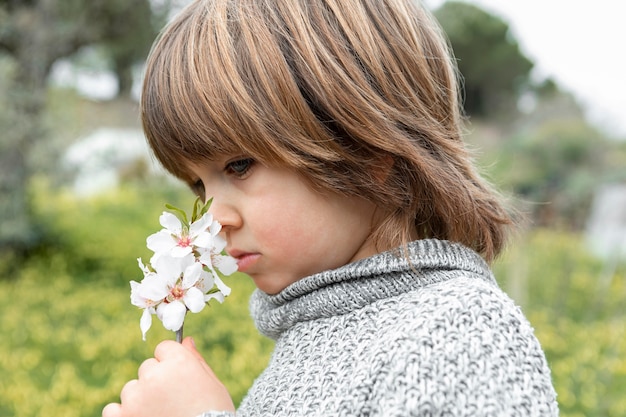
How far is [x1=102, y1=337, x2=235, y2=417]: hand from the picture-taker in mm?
1110

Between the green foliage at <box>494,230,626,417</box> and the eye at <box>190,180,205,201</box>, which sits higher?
the eye at <box>190,180,205,201</box>

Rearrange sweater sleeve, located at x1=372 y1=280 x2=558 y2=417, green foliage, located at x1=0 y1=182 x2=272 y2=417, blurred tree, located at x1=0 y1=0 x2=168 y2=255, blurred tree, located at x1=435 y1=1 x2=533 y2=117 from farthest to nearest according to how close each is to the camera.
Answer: blurred tree, located at x1=435 y1=1 x2=533 y2=117 → blurred tree, located at x1=0 y1=0 x2=168 y2=255 → green foliage, located at x1=0 y1=182 x2=272 y2=417 → sweater sleeve, located at x1=372 y1=280 x2=558 y2=417

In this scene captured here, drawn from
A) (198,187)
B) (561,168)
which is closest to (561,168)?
(561,168)

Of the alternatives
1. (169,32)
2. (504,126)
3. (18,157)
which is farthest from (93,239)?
(504,126)

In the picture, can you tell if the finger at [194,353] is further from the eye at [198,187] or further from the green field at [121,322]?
the green field at [121,322]

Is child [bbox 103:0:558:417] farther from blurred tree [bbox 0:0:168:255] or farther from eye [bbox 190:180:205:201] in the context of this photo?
blurred tree [bbox 0:0:168:255]

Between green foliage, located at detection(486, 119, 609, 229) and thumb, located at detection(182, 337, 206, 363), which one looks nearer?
thumb, located at detection(182, 337, 206, 363)

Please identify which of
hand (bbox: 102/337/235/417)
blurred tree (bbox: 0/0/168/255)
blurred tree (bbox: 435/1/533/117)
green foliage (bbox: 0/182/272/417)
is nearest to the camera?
hand (bbox: 102/337/235/417)

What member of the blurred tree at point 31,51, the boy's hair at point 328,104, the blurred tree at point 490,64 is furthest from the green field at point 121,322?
the blurred tree at point 490,64

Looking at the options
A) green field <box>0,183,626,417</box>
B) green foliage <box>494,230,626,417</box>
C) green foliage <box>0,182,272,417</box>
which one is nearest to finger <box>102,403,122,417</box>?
green field <box>0,183,626,417</box>

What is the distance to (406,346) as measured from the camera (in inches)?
37.7

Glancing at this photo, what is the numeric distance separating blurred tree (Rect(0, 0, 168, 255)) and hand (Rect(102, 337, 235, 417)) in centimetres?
558

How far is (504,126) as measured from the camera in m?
12.8

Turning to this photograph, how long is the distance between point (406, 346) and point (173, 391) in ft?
1.34
